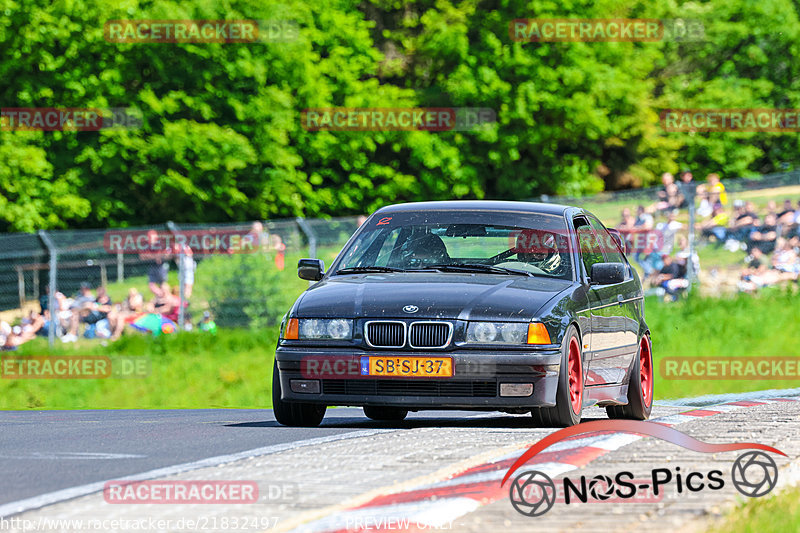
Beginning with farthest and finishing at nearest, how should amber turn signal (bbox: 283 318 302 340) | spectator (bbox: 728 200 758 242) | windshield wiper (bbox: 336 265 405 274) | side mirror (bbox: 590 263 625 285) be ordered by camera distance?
spectator (bbox: 728 200 758 242)
windshield wiper (bbox: 336 265 405 274)
side mirror (bbox: 590 263 625 285)
amber turn signal (bbox: 283 318 302 340)

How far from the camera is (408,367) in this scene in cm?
953

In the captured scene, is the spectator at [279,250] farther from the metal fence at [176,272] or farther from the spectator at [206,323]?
the spectator at [206,323]

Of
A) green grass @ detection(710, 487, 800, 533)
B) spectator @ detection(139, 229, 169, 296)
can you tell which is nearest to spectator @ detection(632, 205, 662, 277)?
spectator @ detection(139, 229, 169, 296)

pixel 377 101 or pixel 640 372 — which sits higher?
pixel 377 101

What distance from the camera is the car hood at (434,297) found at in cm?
954

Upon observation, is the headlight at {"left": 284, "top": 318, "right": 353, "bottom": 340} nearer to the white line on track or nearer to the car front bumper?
the car front bumper

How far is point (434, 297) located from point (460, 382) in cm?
61

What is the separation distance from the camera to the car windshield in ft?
34.9

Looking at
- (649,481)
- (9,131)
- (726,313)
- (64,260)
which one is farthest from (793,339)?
(9,131)

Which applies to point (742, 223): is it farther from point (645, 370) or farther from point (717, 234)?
point (645, 370)

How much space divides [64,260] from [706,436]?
663 inches

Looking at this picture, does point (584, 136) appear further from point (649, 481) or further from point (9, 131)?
point (649, 481)

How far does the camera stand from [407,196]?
155 feet

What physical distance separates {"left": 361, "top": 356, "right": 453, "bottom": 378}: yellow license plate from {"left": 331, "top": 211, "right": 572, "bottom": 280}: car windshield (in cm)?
115
